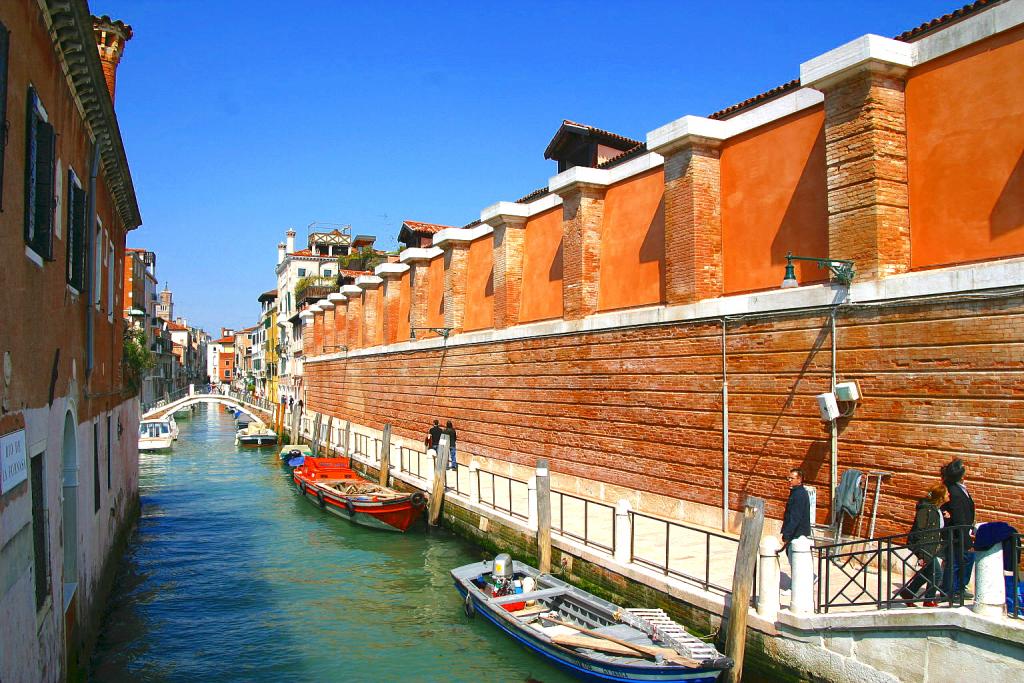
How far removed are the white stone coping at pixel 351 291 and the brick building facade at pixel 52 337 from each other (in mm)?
20723

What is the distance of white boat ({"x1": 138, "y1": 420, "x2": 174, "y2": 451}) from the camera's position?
38.2 metres

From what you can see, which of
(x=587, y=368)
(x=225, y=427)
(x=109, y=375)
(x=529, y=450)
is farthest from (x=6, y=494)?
(x=225, y=427)

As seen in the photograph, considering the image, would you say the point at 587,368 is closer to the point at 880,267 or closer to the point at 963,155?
the point at 880,267

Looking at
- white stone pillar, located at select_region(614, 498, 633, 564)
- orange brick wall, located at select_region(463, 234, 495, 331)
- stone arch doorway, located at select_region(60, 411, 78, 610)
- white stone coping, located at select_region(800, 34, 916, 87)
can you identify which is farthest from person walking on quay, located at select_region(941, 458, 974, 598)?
orange brick wall, located at select_region(463, 234, 495, 331)

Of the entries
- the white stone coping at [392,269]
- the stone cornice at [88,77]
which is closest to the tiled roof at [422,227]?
the white stone coping at [392,269]

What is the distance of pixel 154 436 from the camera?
1532 inches

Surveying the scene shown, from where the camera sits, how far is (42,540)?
23.5 feet

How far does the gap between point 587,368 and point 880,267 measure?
6938 mm

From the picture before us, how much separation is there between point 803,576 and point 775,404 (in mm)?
3835

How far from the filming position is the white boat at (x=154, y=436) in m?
38.2

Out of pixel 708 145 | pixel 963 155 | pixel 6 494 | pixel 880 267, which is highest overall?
pixel 708 145

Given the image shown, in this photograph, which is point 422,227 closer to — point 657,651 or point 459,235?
point 459,235

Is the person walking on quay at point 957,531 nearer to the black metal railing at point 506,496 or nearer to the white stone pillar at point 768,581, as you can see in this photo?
the white stone pillar at point 768,581

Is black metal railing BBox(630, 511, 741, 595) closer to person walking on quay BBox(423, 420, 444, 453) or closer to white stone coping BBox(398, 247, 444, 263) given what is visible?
person walking on quay BBox(423, 420, 444, 453)
